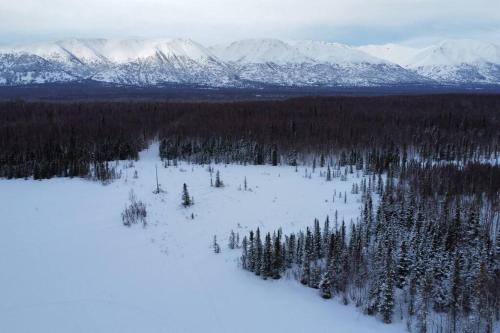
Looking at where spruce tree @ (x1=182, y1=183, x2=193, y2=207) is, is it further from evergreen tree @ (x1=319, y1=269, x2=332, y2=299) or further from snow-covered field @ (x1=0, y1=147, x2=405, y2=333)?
evergreen tree @ (x1=319, y1=269, x2=332, y2=299)

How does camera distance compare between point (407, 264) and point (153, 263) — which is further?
point (153, 263)

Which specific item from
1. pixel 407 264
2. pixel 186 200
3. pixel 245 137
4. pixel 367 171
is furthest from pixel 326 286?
pixel 245 137

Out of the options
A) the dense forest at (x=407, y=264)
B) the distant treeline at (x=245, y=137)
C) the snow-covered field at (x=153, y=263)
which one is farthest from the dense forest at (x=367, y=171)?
the snow-covered field at (x=153, y=263)

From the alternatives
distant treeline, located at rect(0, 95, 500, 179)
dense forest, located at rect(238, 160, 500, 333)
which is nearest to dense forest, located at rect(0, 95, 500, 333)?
dense forest, located at rect(238, 160, 500, 333)

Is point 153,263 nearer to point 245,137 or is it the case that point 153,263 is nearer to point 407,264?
point 407,264

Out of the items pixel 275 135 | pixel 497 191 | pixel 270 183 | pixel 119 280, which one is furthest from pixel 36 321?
pixel 275 135

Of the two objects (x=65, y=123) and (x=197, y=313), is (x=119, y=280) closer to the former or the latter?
(x=197, y=313)

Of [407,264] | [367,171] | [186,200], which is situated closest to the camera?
[407,264]
